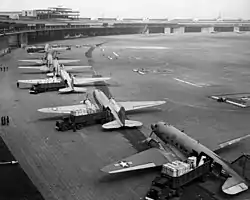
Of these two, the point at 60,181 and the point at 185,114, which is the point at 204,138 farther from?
the point at 60,181

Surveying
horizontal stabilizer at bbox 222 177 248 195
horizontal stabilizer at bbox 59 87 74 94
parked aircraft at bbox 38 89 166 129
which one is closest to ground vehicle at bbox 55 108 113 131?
parked aircraft at bbox 38 89 166 129

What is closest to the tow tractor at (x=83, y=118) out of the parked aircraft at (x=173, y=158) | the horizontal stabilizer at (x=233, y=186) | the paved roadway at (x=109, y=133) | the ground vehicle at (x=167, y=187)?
the paved roadway at (x=109, y=133)

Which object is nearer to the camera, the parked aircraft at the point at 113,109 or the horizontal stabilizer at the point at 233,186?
the horizontal stabilizer at the point at 233,186

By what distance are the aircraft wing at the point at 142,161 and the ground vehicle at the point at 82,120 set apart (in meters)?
14.6

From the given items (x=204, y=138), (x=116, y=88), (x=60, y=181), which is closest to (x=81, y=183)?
(x=60, y=181)

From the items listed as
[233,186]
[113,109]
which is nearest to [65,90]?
[113,109]

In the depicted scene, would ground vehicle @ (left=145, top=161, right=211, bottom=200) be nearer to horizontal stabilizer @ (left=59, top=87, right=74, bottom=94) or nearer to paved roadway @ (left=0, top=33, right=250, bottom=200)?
paved roadway @ (left=0, top=33, right=250, bottom=200)

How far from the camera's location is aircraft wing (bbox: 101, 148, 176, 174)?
104 ft

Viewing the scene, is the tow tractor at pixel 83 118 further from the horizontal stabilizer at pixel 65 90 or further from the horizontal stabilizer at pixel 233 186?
the horizontal stabilizer at pixel 233 186

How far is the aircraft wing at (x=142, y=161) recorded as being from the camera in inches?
1254

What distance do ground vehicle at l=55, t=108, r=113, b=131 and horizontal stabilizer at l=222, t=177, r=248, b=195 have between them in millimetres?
22630

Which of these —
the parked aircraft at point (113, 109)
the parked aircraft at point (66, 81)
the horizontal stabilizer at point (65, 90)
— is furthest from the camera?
the parked aircraft at point (66, 81)

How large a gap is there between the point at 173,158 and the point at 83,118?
17.5m

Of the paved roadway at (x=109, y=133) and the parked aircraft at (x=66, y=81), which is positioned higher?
the parked aircraft at (x=66, y=81)
